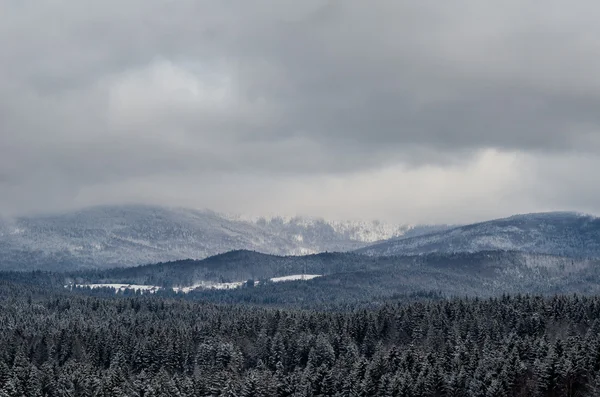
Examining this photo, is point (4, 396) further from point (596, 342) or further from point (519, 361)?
point (596, 342)

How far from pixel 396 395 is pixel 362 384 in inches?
468

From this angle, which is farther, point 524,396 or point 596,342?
point 596,342

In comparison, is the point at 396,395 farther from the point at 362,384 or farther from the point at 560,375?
the point at 560,375

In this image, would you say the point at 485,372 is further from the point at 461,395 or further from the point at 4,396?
the point at 4,396

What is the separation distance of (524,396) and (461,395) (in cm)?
1540

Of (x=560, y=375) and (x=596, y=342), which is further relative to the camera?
(x=596, y=342)

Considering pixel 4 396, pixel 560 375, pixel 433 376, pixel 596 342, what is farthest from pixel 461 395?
pixel 4 396

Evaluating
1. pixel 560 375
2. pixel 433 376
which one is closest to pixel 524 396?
pixel 560 375

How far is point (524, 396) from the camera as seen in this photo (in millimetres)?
180750

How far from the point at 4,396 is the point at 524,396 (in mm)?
115372

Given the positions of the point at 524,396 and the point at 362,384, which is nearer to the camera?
the point at 524,396

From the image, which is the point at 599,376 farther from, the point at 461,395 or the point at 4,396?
the point at 4,396

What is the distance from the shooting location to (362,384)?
200 meters

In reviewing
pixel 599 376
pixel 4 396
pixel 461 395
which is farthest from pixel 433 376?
pixel 4 396
